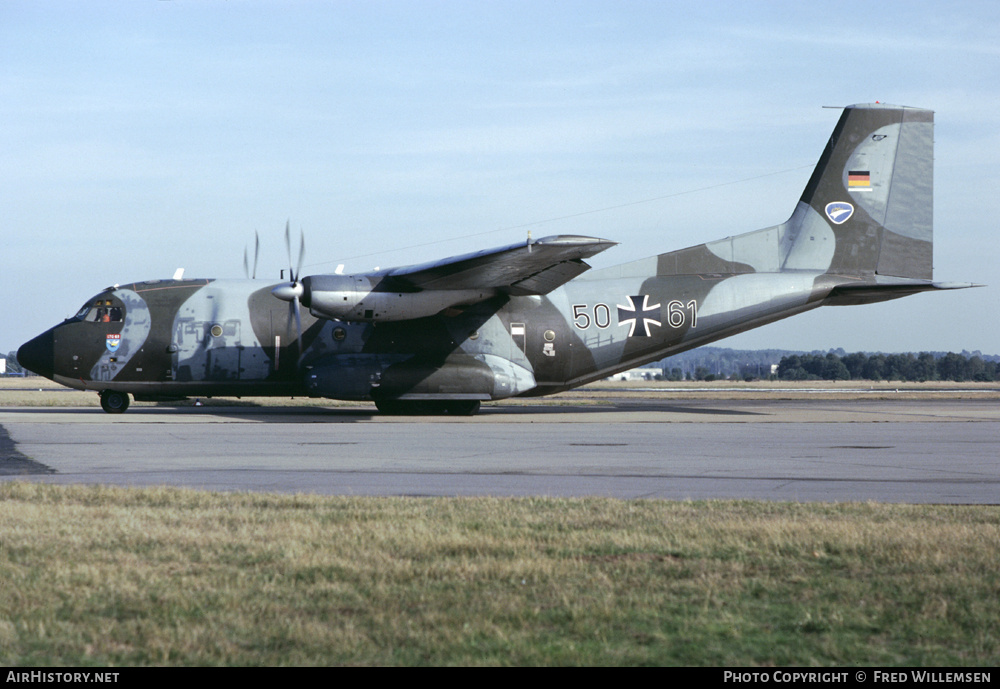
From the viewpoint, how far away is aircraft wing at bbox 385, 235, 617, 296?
23.1 meters

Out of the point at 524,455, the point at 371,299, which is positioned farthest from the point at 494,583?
the point at 371,299

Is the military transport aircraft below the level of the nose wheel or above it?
above

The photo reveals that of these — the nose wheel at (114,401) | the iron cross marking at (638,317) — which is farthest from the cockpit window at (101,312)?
the iron cross marking at (638,317)

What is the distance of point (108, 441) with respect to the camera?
18188mm

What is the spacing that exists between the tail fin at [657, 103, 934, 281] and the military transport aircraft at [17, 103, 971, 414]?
0.15 feet

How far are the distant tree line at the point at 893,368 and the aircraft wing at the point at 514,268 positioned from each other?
10259cm

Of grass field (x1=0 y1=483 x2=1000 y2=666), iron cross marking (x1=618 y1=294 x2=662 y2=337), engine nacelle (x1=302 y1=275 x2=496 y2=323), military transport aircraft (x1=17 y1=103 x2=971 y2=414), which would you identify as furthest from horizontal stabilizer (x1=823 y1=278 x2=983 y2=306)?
grass field (x1=0 y1=483 x2=1000 y2=666)

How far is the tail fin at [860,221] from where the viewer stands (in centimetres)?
2927

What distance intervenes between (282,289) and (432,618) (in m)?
19.6

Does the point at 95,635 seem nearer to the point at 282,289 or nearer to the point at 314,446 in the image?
the point at 314,446

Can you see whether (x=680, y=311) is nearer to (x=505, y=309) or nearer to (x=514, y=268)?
(x=505, y=309)

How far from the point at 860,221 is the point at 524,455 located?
18.3 m

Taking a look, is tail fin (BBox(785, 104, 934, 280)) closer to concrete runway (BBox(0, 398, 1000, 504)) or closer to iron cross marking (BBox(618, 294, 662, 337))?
iron cross marking (BBox(618, 294, 662, 337))

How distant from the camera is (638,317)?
28.3m
